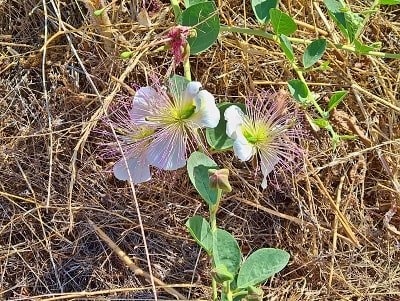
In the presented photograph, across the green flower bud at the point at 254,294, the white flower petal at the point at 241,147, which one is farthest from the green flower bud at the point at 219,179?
the green flower bud at the point at 254,294

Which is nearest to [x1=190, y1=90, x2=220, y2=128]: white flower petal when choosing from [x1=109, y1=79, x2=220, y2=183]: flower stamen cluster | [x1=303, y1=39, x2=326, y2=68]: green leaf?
[x1=109, y1=79, x2=220, y2=183]: flower stamen cluster

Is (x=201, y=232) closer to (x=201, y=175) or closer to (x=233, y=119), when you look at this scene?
(x=201, y=175)

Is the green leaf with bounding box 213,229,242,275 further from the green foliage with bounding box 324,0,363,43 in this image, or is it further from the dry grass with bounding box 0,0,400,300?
the green foliage with bounding box 324,0,363,43

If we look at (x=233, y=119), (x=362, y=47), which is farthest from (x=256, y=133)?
(x=362, y=47)

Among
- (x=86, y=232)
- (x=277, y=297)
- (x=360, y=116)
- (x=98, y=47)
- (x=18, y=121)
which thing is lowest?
(x=277, y=297)

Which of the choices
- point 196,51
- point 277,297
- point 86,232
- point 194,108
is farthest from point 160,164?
point 277,297

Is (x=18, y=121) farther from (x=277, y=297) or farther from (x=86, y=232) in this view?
(x=277, y=297)
